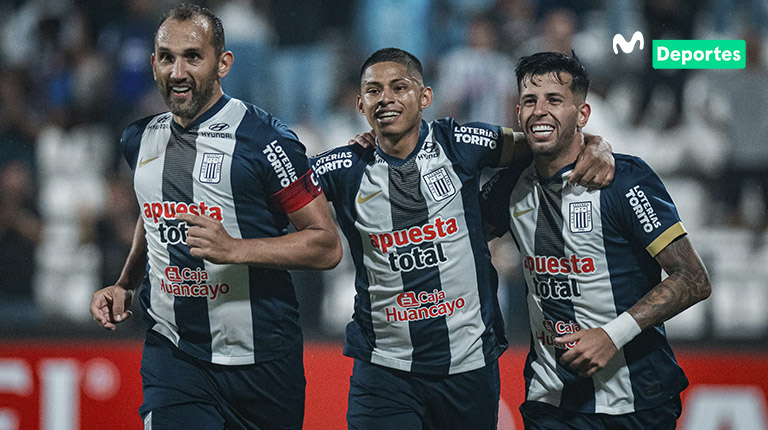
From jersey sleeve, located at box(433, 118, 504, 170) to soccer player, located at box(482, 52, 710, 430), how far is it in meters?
0.26

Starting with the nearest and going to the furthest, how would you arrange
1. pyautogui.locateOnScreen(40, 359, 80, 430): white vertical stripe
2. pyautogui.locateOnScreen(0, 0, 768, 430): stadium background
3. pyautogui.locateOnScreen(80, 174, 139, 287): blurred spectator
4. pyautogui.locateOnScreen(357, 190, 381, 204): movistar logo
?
pyautogui.locateOnScreen(357, 190, 381, 204): movistar logo, pyautogui.locateOnScreen(40, 359, 80, 430): white vertical stripe, pyautogui.locateOnScreen(0, 0, 768, 430): stadium background, pyautogui.locateOnScreen(80, 174, 139, 287): blurred spectator

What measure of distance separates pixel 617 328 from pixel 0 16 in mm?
5538

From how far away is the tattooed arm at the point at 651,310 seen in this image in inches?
117

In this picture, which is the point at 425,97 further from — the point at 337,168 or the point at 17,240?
the point at 17,240

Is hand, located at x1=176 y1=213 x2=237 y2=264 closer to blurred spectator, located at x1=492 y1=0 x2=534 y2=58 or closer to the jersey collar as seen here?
the jersey collar

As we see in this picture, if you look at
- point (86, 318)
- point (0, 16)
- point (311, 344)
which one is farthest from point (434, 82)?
point (0, 16)

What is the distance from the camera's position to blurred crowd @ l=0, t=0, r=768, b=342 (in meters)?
5.96

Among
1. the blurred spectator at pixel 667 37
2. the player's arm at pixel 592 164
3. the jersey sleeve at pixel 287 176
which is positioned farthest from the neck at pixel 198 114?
the blurred spectator at pixel 667 37

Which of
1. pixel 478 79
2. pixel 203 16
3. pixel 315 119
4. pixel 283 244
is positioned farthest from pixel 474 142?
pixel 315 119

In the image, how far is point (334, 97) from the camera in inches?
257

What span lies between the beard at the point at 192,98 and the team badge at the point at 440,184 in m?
0.90

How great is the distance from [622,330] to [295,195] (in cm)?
124

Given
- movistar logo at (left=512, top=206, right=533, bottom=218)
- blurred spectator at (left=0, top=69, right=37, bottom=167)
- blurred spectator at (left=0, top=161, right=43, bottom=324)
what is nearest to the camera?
movistar logo at (left=512, top=206, right=533, bottom=218)

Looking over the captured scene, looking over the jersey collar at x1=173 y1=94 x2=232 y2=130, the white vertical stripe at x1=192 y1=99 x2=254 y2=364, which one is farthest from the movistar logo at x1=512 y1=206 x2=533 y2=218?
the jersey collar at x1=173 y1=94 x2=232 y2=130
